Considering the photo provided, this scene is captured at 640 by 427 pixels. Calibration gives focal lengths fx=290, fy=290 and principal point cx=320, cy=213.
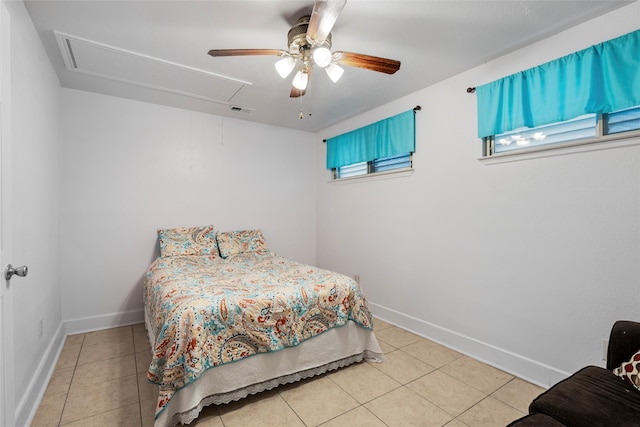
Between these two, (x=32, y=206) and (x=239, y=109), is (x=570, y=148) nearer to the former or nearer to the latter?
(x=239, y=109)

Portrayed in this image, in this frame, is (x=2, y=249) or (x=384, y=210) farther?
(x=384, y=210)

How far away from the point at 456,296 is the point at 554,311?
2.40 feet

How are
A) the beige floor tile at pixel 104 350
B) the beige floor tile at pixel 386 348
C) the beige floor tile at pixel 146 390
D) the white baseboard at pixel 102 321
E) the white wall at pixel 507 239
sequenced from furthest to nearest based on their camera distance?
1. the white baseboard at pixel 102 321
2. the beige floor tile at pixel 386 348
3. the beige floor tile at pixel 104 350
4. the beige floor tile at pixel 146 390
5. the white wall at pixel 507 239

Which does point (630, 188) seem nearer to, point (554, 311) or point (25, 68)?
point (554, 311)

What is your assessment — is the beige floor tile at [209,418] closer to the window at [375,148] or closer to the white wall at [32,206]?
the white wall at [32,206]

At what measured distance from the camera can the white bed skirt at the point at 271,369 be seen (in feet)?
5.43

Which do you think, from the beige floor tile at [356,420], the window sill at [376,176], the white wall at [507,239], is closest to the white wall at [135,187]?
the window sill at [376,176]

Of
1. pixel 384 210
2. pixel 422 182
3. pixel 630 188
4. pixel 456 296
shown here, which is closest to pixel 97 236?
pixel 384 210

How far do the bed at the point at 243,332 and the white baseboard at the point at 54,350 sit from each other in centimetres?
68

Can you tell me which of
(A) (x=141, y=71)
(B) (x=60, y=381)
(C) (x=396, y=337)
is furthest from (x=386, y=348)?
(A) (x=141, y=71)

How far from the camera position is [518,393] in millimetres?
1988

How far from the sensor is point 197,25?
193 centimetres

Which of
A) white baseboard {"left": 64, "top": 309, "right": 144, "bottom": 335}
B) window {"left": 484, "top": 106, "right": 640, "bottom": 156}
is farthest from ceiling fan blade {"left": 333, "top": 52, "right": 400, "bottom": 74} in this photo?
white baseboard {"left": 64, "top": 309, "right": 144, "bottom": 335}

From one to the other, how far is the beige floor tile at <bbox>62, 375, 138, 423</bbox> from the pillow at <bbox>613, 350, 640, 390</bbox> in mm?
2721
